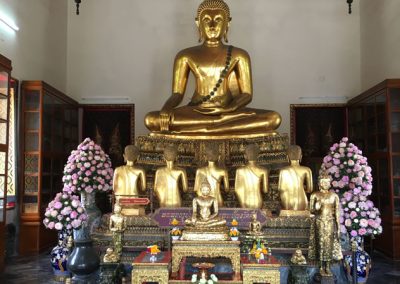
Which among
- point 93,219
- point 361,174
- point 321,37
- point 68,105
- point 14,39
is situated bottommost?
point 93,219

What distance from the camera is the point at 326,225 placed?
460cm

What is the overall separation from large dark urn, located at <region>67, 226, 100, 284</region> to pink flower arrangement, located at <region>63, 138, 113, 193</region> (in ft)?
4.70

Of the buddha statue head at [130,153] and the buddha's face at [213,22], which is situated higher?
the buddha's face at [213,22]

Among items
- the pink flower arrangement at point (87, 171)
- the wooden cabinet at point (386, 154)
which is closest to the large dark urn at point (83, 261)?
the pink flower arrangement at point (87, 171)

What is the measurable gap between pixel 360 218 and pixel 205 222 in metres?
1.68

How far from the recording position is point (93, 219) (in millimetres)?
5824

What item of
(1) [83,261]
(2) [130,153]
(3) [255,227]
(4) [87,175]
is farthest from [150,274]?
(4) [87,175]

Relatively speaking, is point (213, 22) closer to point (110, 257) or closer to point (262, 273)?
point (110, 257)

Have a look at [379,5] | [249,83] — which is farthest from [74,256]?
[379,5]

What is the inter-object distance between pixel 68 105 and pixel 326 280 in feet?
17.7

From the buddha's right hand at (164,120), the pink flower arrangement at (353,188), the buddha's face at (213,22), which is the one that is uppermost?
the buddha's face at (213,22)

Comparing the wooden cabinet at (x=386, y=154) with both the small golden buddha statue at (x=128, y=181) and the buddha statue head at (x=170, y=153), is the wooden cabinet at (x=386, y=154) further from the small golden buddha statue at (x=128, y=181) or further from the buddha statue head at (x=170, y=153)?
the small golden buddha statue at (x=128, y=181)

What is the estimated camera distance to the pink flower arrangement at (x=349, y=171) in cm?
566

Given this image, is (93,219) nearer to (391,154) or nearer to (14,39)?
(14,39)
